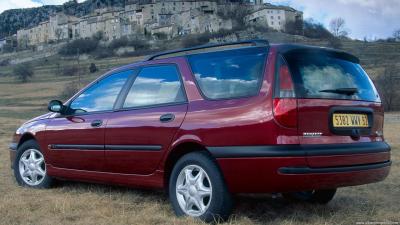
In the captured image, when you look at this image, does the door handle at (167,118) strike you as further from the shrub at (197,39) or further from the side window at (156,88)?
the shrub at (197,39)

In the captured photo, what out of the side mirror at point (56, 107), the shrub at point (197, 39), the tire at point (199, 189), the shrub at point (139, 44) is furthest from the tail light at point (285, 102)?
the shrub at point (139, 44)

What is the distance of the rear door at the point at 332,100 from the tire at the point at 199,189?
30.8 inches

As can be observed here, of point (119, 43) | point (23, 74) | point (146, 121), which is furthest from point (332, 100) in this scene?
point (119, 43)

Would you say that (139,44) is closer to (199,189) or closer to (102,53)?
(102,53)

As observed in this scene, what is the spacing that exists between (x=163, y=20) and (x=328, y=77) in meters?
146

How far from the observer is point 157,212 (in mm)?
4965

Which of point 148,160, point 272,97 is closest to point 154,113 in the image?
point 148,160

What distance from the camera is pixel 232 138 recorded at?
4316 mm

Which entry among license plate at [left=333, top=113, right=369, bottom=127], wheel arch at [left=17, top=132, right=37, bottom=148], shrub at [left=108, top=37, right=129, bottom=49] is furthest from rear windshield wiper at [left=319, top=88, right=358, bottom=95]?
shrub at [left=108, top=37, right=129, bottom=49]

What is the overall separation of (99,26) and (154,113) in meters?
154

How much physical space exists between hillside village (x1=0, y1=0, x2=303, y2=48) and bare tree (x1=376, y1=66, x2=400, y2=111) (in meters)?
79.2

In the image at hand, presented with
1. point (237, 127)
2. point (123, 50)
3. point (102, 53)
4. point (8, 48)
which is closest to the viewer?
point (237, 127)

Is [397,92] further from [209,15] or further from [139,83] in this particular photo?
[209,15]

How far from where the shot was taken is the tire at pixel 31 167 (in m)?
6.50
